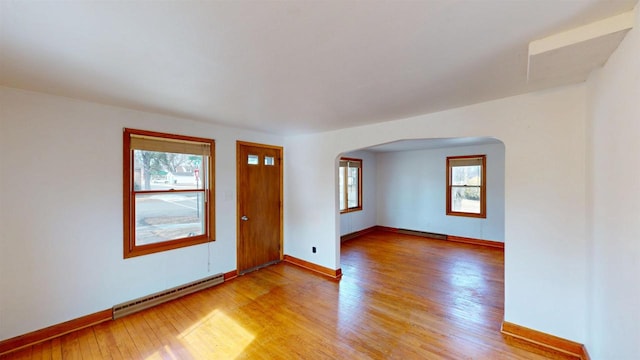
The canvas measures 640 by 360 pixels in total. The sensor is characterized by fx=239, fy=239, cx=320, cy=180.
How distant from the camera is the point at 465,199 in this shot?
19.7 feet

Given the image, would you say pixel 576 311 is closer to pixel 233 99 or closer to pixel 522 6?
pixel 522 6

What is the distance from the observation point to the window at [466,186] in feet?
18.8

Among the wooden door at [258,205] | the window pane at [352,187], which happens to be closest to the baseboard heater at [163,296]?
the wooden door at [258,205]

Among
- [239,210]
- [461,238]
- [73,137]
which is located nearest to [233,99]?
[73,137]

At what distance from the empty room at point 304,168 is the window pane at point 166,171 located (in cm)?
3

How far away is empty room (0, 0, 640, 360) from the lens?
127 cm

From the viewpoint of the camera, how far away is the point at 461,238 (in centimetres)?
596

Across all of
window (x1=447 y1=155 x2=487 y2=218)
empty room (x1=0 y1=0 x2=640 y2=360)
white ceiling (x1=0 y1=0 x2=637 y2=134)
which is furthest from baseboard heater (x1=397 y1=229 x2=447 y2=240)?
white ceiling (x1=0 y1=0 x2=637 y2=134)

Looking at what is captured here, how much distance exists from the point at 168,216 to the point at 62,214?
3.20 feet

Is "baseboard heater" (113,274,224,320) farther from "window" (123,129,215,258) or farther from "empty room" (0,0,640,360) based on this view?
"window" (123,129,215,258)

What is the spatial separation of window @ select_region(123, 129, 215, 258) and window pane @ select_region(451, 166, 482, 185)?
568 cm

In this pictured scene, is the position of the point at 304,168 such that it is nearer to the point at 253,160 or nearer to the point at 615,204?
the point at 253,160

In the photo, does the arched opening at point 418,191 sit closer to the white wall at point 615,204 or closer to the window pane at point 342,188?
the window pane at point 342,188

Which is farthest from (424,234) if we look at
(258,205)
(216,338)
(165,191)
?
(165,191)
